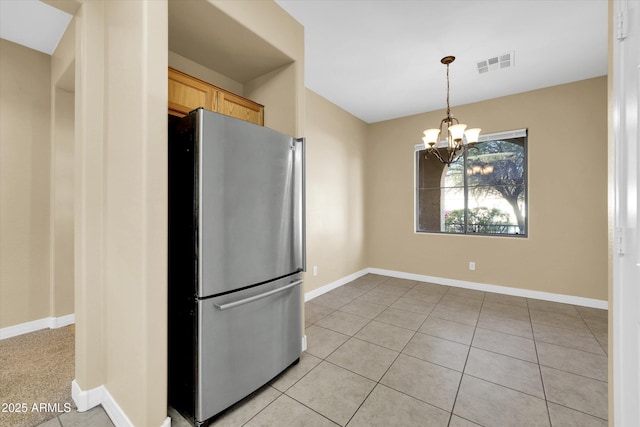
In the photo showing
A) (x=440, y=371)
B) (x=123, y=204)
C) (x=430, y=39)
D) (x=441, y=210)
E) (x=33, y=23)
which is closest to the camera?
(x=123, y=204)

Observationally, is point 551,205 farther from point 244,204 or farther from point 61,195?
point 61,195

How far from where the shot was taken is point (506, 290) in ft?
12.3

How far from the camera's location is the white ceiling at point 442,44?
209 cm

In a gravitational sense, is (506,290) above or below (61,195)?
below

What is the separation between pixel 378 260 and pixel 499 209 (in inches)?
85.0

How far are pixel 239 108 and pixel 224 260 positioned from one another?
1363mm

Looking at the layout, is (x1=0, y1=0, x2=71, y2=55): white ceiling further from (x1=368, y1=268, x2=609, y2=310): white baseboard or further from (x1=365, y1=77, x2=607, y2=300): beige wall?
(x1=368, y1=268, x2=609, y2=310): white baseboard

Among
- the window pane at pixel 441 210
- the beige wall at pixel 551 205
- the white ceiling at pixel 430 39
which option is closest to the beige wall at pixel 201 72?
the white ceiling at pixel 430 39

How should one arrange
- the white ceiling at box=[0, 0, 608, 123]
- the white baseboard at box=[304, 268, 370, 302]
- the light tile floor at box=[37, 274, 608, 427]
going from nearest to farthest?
the light tile floor at box=[37, 274, 608, 427]
the white ceiling at box=[0, 0, 608, 123]
the white baseboard at box=[304, 268, 370, 302]

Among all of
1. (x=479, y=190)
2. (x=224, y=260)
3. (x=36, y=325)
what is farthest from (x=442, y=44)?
(x=36, y=325)

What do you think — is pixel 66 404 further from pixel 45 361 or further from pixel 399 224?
pixel 399 224

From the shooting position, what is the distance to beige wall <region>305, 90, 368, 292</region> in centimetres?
362

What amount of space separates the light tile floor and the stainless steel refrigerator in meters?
0.24

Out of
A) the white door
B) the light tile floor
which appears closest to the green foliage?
the light tile floor
